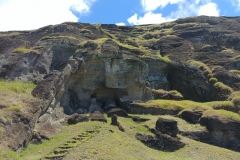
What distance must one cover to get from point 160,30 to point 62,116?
5434cm

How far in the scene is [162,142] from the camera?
25188 millimetres

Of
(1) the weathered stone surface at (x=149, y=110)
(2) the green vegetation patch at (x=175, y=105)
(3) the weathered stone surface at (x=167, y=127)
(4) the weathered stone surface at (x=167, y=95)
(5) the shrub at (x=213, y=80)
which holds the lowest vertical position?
(3) the weathered stone surface at (x=167, y=127)

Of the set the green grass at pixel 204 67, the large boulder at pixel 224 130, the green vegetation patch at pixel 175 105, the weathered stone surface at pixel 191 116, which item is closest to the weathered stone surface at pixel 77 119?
the green vegetation patch at pixel 175 105

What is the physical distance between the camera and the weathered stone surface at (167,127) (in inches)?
1053

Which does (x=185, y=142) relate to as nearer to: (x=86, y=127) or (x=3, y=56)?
(x=86, y=127)

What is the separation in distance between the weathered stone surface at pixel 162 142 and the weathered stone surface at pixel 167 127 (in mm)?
975

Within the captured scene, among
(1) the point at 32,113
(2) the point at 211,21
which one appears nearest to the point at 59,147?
(1) the point at 32,113

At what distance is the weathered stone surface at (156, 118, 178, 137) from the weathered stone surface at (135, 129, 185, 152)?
975mm

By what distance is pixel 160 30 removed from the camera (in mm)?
79625

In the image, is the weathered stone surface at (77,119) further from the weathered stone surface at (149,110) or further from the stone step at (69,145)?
the weathered stone surface at (149,110)

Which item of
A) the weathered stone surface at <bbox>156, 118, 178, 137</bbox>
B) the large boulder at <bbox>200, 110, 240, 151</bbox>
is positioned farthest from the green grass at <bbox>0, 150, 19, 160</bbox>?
the large boulder at <bbox>200, 110, 240, 151</bbox>

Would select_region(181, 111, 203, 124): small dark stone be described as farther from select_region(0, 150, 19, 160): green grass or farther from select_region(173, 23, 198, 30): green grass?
select_region(173, 23, 198, 30): green grass

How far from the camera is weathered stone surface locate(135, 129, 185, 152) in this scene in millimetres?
24837

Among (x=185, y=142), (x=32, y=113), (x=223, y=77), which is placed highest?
(x=223, y=77)
